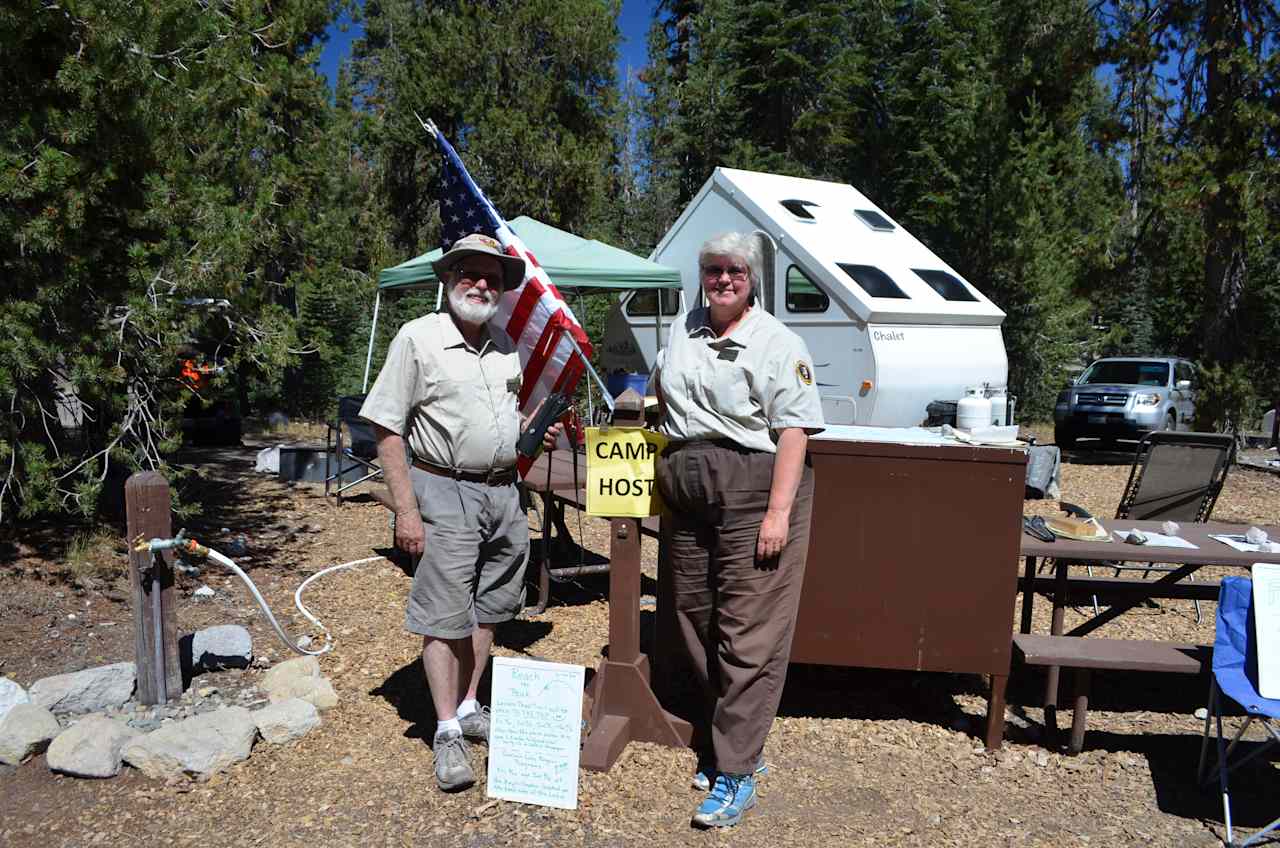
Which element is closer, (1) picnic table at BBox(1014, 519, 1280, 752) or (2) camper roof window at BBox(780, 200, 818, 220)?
(1) picnic table at BBox(1014, 519, 1280, 752)

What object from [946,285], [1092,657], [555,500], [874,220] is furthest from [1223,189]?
[1092,657]

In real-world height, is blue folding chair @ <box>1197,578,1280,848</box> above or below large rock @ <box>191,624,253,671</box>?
above

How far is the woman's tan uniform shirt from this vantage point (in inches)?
126

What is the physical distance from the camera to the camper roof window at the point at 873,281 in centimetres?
→ 941

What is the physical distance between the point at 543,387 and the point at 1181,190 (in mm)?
9486

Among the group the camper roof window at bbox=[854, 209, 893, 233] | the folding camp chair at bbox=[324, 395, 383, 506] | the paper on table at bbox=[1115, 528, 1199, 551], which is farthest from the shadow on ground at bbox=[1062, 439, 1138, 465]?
the folding camp chair at bbox=[324, 395, 383, 506]

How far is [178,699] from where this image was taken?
402cm

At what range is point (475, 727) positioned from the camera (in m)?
3.70

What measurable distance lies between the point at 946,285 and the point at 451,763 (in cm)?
807

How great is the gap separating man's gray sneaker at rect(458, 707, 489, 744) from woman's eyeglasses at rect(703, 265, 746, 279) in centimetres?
186

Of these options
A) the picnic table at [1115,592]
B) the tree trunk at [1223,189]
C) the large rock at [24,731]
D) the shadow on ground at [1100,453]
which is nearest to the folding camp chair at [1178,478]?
the picnic table at [1115,592]

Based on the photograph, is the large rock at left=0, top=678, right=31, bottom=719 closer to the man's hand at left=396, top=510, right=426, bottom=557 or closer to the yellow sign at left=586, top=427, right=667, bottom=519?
the man's hand at left=396, top=510, right=426, bottom=557

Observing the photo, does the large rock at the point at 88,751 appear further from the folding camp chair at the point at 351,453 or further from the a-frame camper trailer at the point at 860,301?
the a-frame camper trailer at the point at 860,301

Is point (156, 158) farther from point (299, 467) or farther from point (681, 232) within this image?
point (681, 232)
